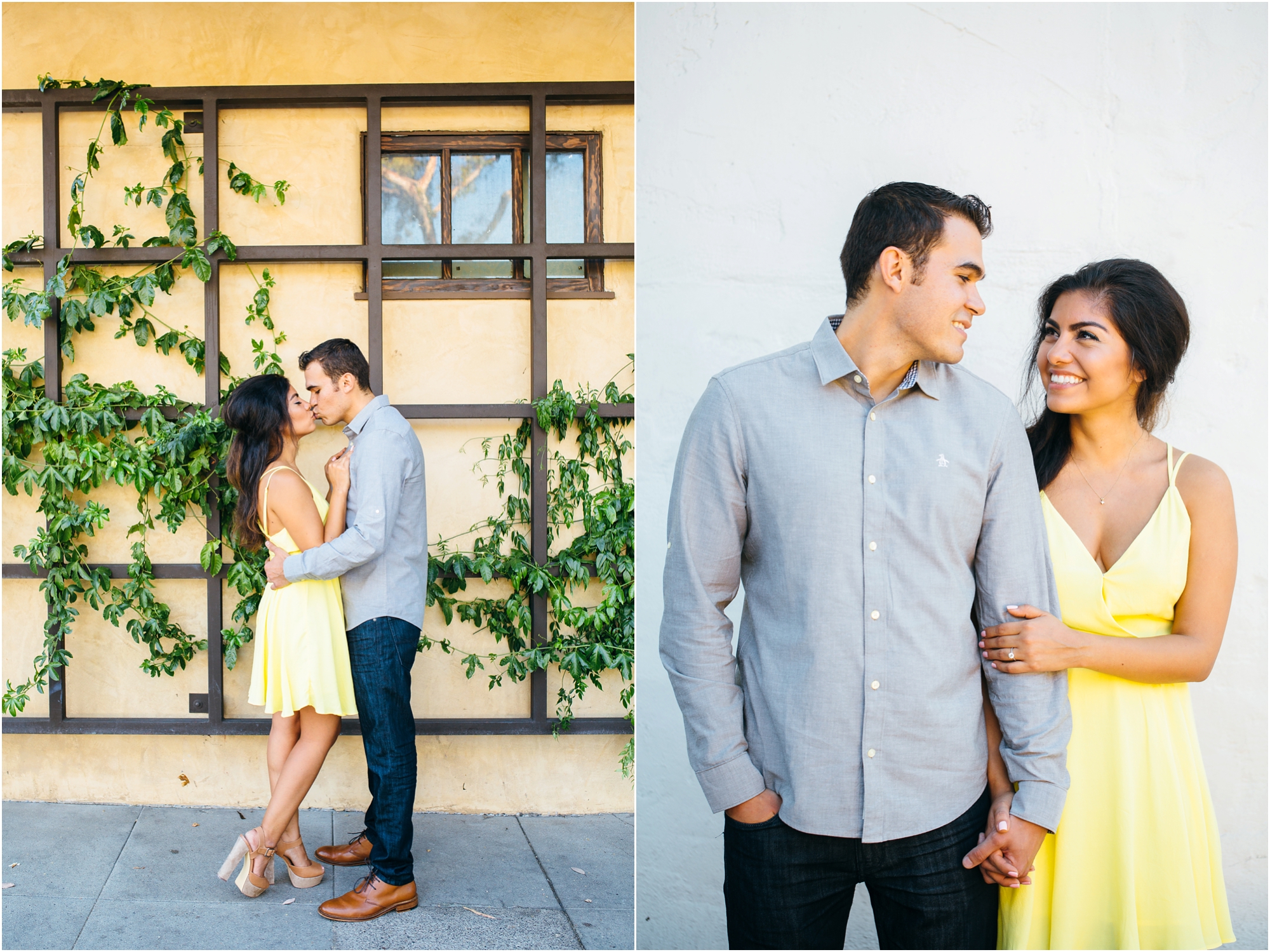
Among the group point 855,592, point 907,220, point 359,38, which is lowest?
point 855,592

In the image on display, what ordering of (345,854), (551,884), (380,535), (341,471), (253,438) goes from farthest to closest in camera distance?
(345,854), (551,884), (253,438), (341,471), (380,535)

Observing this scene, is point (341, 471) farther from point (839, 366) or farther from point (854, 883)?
point (854, 883)

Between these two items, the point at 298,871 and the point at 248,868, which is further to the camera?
the point at 298,871

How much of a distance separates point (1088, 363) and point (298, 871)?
317 centimetres

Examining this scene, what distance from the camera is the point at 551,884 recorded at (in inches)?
130

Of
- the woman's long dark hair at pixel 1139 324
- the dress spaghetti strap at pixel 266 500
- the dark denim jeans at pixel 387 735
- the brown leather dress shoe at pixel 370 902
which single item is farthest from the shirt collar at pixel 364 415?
the woman's long dark hair at pixel 1139 324

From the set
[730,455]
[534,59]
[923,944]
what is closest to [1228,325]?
[730,455]

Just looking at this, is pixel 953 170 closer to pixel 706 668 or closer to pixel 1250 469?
pixel 1250 469

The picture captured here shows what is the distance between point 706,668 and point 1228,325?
1.99 m

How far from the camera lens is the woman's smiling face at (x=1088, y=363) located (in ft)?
6.31

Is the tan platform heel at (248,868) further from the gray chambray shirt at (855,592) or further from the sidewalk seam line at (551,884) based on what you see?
the gray chambray shirt at (855,592)

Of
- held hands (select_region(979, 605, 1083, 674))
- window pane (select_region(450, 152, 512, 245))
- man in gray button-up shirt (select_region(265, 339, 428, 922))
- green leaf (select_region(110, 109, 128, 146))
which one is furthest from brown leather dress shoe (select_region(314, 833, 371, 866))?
green leaf (select_region(110, 109, 128, 146))

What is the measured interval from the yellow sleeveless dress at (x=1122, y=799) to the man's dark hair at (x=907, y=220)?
2.33 feet

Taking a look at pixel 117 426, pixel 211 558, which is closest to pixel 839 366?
pixel 211 558
